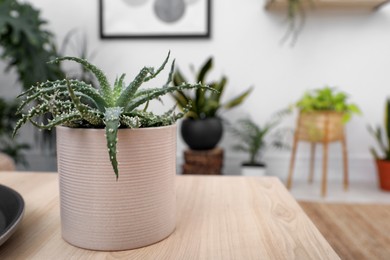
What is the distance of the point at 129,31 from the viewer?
2848mm

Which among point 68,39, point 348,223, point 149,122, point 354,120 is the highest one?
point 68,39

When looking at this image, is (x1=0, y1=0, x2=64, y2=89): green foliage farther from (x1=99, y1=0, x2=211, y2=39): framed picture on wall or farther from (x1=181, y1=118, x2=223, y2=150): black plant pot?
(x1=181, y1=118, x2=223, y2=150): black plant pot

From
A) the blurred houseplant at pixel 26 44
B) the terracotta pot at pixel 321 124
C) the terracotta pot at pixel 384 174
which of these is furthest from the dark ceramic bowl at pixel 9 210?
the terracotta pot at pixel 384 174

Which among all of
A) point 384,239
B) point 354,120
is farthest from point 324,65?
point 384,239

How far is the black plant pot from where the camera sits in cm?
240

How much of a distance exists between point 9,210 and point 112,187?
0.22 metres

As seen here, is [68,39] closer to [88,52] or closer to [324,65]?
[88,52]

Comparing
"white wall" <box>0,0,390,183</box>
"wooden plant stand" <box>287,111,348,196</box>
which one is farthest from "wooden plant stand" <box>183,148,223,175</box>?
"wooden plant stand" <box>287,111,348,196</box>

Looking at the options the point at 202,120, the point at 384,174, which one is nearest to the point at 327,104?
the point at 384,174

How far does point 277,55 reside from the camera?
2.82 metres

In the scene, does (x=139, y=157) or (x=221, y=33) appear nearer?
(x=139, y=157)

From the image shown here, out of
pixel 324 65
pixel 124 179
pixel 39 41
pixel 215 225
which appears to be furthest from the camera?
pixel 324 65

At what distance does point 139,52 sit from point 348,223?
6.52 feet

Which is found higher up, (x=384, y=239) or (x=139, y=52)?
(x=139, y=52)
